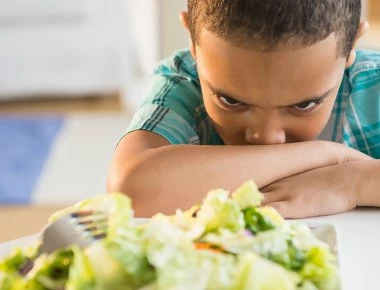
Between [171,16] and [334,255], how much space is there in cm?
163

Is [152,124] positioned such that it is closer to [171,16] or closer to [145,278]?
[145,278]

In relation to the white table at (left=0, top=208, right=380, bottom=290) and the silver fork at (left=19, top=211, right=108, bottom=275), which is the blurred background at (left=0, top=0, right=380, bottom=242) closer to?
the white table at (left=0, top=208, right=380, bottom=290)

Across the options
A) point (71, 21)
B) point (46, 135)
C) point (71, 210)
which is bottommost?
point (46, 135)

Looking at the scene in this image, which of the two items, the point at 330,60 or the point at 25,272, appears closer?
the point at 25,272

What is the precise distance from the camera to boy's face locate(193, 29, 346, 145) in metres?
0.94

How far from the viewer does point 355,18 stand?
3.34 feet

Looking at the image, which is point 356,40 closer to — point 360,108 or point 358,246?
point 360,108

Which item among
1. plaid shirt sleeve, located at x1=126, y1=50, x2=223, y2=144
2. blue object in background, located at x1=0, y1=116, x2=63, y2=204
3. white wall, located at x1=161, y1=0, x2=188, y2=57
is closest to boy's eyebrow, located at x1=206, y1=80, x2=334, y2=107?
plaid shirt sleeve, located at x1=126, y1=50, x2=223, y2=144

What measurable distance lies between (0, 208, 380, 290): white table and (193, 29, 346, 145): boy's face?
0.14 metres

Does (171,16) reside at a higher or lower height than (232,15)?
lower

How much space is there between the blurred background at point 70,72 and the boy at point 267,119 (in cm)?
182

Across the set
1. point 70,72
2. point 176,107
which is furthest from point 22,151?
point 176,107

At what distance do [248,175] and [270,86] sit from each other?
10cm

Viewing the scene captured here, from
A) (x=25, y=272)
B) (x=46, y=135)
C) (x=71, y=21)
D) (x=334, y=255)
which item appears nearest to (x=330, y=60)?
(x=334, y=255)
